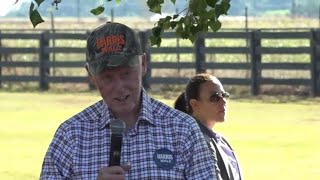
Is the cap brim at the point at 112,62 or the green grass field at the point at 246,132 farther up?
the cap brim at the point at 112,62

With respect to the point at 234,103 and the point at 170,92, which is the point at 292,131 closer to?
the point at 234,103

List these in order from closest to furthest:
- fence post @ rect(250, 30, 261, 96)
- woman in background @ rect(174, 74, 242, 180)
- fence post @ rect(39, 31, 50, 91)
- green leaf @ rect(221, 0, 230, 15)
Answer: woman in background @ rect(174, 74, 242, 180), green leaf @ rect(221, 0, 230, 15), fence post @ rect(250, 30, 261, 96), fence post @ rect(39, 31, 50, 91)

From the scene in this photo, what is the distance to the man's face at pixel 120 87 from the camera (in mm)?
2795

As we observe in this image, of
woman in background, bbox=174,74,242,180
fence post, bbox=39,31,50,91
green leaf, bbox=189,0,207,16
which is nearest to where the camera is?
woman in background, bbox=174,74,242,180

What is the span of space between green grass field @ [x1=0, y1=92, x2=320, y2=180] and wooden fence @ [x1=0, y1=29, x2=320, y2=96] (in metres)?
1.09

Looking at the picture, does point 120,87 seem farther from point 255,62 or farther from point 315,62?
point 255,62

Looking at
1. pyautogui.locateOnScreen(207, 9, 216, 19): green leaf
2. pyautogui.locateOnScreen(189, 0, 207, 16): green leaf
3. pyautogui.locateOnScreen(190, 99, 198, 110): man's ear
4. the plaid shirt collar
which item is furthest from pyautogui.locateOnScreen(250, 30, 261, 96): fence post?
the plaid shirt collar

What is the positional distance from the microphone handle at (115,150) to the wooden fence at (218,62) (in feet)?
56.6

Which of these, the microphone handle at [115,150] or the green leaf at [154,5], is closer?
the microphone handle at [115,150]

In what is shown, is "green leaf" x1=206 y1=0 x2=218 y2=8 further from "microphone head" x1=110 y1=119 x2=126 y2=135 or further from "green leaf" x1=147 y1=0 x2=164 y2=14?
"microphone head" x1=110 y1=119 x2=126 y2=135

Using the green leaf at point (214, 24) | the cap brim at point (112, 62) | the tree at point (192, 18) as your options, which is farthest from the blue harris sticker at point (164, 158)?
the green leaf at point (214, 24)

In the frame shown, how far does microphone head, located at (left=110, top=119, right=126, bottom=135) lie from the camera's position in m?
2.64

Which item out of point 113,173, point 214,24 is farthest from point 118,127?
point 214,24

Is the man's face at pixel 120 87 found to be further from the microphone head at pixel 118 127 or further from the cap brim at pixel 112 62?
the microphone head at pixel 118 127
